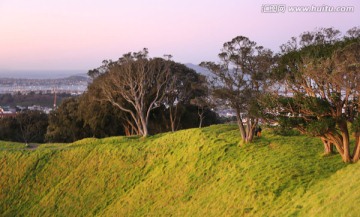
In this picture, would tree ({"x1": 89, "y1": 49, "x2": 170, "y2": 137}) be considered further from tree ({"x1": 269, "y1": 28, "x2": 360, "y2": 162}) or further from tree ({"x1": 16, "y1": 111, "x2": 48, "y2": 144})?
tree ({"x1": 16, "y1": 111, "x2": 48, "y2": 144})

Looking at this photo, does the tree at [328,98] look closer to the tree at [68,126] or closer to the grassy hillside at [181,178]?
the grassy hillside at [181,178]

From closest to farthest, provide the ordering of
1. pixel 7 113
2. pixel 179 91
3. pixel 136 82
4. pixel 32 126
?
pixel 136 82 → pixel 179 91 → pixel 32 126 → pixel 7 113

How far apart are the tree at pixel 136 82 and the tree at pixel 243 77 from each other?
41.5 ft

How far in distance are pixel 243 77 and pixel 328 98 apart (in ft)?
24.4

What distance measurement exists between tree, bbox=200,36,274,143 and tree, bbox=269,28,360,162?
4.30 metres

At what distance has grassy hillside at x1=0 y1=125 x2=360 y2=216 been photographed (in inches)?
666

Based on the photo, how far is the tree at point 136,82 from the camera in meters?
37.7

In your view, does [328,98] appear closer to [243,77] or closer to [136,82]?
[243,77]

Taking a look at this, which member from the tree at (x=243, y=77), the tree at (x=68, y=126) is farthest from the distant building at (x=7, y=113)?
the tree at (x=243, y=77)

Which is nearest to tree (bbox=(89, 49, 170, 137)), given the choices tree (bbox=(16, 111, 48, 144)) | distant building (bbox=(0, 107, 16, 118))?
tree (bbox=(16, 111, 48, 144))

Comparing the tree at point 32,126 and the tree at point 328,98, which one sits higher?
the tree at point 328,98

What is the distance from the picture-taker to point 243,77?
25516mm

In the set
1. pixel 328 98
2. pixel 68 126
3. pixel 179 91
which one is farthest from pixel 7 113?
pixel 328 98

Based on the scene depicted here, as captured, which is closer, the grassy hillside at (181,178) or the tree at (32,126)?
the grassy hillside at (181,178)
